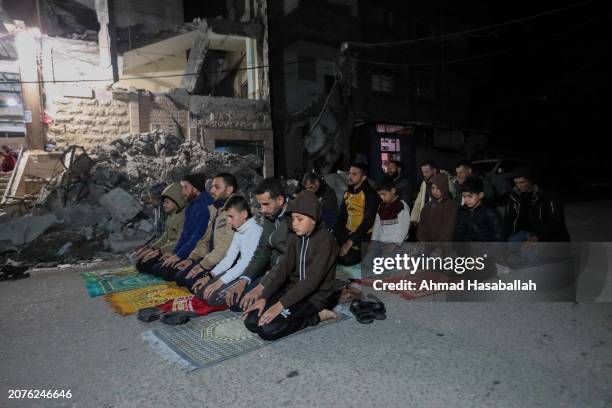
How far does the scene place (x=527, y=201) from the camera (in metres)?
4.82

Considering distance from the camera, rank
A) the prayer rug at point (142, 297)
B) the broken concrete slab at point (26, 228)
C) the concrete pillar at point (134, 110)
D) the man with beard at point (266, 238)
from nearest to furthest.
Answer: the man with beard at point (266, 238) → the prayer rug at point (142, 297) → the broken concrete slab at point (26, 228) → the concrete pillar at point (134, 110)

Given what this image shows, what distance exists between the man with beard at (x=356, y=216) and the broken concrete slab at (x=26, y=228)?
23.0 feet

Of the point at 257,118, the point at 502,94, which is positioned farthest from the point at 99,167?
the point at 502,94

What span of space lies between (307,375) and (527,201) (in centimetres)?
406

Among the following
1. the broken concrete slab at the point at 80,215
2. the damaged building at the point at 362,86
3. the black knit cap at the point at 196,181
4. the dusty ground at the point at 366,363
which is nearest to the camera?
the dusty ground at the point at 366,363

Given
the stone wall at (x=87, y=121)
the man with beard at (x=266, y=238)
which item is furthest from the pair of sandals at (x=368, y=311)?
the stone wall at (x=87, y=121)

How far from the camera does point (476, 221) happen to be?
4.52 meters

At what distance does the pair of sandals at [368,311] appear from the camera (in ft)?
11.1

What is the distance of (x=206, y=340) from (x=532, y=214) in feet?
14.3

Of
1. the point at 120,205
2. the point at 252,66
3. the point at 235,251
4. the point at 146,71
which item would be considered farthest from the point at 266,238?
the point at 146,71

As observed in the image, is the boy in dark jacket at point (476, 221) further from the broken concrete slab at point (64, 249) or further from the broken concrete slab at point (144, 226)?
the broken concrete slab at point (64, 249)

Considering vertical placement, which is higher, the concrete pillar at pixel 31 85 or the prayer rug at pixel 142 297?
the concrete pillar at pixel 31 85

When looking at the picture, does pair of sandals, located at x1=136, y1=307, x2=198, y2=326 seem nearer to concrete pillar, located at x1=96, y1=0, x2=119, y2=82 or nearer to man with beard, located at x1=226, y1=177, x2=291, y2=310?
man with beard, located at x1=226, y1=177, x2=291, y2=310

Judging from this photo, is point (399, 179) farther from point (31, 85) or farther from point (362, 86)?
point (31, 85)
